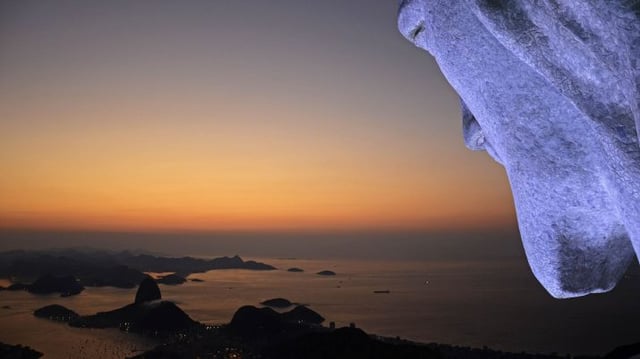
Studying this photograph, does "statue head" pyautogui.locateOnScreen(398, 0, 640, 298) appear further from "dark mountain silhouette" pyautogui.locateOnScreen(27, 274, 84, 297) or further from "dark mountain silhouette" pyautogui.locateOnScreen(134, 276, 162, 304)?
"dark mountain silhouette" pyautogui.locateOnScreen(27, 274, 84, 297)

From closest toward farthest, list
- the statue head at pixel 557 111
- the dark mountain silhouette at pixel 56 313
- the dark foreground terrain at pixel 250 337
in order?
the statue head at pixel 557 111, the dark foreground terrain at pixel 250 337, the dark mountain silhouette at pixel 56 313

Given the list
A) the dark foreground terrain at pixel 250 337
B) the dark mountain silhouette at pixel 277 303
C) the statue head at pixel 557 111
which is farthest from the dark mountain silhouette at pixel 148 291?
the statue head at pixel 557 111

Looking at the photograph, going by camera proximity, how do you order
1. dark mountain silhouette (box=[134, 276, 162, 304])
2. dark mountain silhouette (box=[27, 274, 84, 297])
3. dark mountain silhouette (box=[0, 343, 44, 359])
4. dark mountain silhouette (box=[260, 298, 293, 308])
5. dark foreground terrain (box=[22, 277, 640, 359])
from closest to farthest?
dark foreground terrain (box=[22, 277, 640, 359]) < dark mountain silhouette (box=[0, 343, 44, 359]) < dark mountain silhouette (box=[134, 276, 162, 304]) < dark mountain silhouette (box=[260, 298, 293, 308]) < dark mountain silhouette (box=[27, 274, 84, 297])

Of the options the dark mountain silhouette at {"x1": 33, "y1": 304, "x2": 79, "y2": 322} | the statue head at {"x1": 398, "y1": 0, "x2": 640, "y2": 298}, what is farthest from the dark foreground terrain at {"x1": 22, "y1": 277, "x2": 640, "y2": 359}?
the statue head at {"x1": 398, "y1": 0, "x2": 640, "y2": 298}

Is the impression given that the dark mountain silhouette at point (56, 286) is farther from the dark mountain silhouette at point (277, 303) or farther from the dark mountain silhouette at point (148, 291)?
the dark mountain silhouette at point (148, 291)

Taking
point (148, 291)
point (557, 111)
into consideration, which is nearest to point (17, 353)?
point (148, 291)

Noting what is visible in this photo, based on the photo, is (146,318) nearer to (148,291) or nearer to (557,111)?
(148,291)

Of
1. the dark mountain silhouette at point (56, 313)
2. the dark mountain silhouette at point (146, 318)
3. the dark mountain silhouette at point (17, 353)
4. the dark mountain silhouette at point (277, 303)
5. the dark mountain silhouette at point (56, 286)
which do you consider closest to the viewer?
the dark mountain silhouette at point (17, 353)

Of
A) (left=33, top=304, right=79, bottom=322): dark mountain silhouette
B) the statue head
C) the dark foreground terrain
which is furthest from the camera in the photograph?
(left=33, top=304, right=79, bottom=322): dark mountain silhouette
